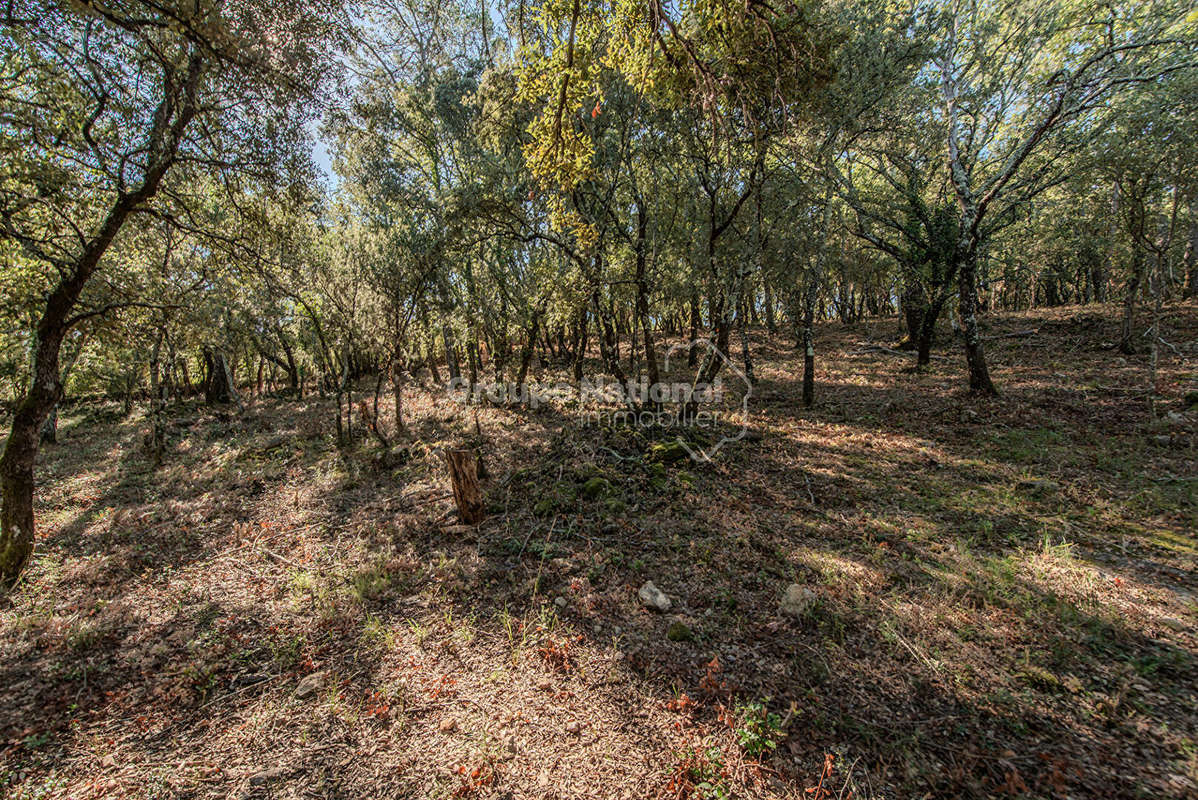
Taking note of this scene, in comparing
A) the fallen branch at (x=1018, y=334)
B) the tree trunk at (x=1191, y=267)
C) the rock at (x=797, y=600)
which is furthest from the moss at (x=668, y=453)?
the tree trunk at (x=1191, y=267)

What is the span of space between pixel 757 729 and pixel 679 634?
1284 millimetres

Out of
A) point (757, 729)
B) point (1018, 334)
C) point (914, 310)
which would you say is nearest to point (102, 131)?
point (757, 729)

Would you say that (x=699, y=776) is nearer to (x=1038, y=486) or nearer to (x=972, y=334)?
(x=1038, y=486)

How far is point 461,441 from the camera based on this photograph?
12.4m

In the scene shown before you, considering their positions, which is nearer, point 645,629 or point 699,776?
point 699,776

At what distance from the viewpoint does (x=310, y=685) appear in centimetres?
444

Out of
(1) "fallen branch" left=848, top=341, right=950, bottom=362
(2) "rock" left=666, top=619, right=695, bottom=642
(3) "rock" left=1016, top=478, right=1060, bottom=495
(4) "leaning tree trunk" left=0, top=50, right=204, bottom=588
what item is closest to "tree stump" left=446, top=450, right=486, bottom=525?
(2) "rock" left=666, top=619, right=695, bottom=642


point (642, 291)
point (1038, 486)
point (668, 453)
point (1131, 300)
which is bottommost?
point (1038, 486)

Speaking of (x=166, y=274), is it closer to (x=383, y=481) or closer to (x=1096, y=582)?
(x=383, y=481)

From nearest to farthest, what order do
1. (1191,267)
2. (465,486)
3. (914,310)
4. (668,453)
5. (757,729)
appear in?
(757,729) < (465,486) < (668,453) < (914,310) < (1191,267)

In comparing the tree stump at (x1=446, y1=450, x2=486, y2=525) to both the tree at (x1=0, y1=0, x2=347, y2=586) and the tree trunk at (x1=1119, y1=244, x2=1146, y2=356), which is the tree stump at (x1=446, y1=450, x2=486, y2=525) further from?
the tree trunk at (x1=1119, y1=244, x2=1146, y2=356)

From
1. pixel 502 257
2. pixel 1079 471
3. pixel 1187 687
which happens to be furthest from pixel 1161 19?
pixel 502 257

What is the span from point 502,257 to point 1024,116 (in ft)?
54.5

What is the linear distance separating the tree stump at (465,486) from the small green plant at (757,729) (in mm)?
5232
